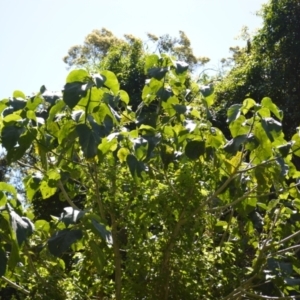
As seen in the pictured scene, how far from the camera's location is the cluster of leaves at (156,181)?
7.63 ft

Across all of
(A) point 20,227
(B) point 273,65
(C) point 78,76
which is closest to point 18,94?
(C) point 78,76

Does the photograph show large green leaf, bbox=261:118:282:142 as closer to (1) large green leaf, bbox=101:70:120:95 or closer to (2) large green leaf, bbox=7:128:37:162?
(1) large green leaf, bbox=101:70:120:95

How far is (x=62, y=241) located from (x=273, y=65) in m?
8.11

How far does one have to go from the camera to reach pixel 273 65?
31.4ft

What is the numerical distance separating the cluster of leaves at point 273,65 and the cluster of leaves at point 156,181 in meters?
6.28

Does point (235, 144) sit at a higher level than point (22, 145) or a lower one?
higher

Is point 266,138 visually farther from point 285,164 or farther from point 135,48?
point 135,48

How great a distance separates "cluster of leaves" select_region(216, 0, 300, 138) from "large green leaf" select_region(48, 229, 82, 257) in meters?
7.18

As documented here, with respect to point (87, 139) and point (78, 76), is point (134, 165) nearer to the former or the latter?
point (87, 139)

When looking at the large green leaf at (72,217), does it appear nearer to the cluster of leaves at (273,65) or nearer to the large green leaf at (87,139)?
the large green leaf at (87,139)

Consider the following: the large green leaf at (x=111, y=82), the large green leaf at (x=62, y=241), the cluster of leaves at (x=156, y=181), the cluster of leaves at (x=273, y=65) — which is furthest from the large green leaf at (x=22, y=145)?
the cluster of leaves at (x=273, y=65)

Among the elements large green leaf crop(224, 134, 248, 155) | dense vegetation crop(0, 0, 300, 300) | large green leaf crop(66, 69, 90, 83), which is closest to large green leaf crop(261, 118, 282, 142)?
dense vegetation crop(0, 0, 300, 300)

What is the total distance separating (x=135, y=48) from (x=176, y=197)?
847cm

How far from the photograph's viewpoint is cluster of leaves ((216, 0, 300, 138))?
30.0ft
